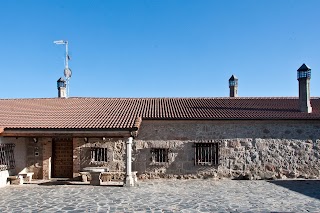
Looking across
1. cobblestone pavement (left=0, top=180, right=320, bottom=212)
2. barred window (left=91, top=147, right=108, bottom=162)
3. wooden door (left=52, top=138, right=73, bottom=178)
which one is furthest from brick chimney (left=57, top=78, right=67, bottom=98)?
cobblestone pavement (left=0, top=180, right=320, bottom=212)

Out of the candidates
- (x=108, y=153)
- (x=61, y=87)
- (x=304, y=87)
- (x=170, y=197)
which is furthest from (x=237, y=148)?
(x=61, y=87)

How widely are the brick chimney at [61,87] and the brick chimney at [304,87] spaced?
14.5 meters

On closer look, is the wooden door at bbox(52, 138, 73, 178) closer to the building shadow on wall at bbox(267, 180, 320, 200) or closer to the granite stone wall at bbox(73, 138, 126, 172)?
the granite stone wall at bbox(73, 138, 126, 172)

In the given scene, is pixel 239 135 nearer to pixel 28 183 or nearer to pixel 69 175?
pixel 69 175

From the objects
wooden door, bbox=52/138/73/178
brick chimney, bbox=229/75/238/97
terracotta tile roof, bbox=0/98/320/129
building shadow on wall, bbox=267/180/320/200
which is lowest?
building shadow on wall, bbox=267/180/320/200

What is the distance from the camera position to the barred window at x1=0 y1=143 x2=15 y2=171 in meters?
13.5

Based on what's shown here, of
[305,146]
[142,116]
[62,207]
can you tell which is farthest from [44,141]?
[305,146]

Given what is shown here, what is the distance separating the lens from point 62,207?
8539 millimetres

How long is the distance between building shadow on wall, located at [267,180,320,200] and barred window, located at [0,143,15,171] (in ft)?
38.0

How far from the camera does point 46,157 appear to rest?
1464 cm

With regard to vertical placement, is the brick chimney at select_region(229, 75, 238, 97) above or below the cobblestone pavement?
above

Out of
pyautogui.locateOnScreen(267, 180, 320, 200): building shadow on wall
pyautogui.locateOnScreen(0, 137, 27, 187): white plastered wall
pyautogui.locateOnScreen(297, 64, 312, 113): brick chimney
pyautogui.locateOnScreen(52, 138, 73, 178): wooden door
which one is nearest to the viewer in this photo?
pyautogui.locateOnScreen(267, 180, 320, 200): building shadow on wall

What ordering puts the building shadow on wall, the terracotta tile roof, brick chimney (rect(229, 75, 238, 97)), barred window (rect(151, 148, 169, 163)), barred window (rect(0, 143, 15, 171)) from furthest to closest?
brick chimney (rect(229, 75, 238, 97)) < barred window (rect(151, 148, 169, 163)) < the terracotta tile roof < barred window (rect(0, 143, 15, 171)) < the building shadow on wall

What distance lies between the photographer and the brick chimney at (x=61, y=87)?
823 inches
